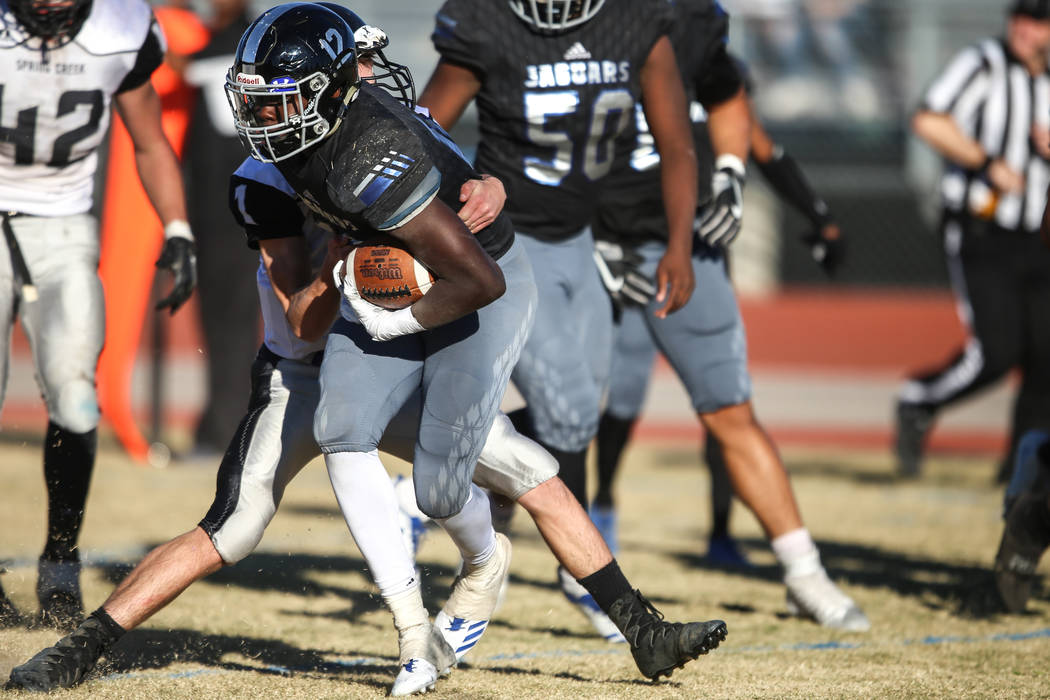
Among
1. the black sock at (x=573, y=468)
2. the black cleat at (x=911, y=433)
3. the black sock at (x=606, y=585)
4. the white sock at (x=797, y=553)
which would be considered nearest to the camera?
the black sock at (x=606, y=585)

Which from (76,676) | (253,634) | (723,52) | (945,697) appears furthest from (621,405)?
(76,676)

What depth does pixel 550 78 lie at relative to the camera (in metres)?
3.62

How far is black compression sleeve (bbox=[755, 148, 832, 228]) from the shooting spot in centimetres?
460

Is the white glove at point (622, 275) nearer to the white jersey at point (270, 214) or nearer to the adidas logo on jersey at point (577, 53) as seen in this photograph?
the adidas logo on jersey at point (577, 53)

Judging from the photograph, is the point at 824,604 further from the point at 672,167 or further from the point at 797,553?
the point at 672,167

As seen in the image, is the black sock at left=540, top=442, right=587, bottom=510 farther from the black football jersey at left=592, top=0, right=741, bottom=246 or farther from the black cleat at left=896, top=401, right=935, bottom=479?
the black cleat at left=896, top=401, right=935, bottom=479

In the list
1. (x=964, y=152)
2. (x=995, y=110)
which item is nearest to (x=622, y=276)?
(x=964, y=152)

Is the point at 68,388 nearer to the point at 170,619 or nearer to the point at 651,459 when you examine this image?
the point at 170,619

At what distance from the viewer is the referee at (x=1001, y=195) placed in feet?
19.8

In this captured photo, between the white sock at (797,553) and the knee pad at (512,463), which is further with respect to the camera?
the white sock at (797,553)

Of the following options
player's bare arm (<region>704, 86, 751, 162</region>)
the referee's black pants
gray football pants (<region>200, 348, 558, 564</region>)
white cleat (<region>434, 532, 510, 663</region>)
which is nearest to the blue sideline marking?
white cleat (<region>434, 532, 510, 663</region>)

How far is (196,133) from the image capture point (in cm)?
721

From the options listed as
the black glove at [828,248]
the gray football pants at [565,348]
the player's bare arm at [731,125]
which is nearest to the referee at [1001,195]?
the black glove at [828,248]

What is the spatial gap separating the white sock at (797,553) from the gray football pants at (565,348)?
0.73 m
